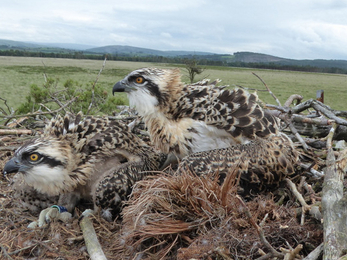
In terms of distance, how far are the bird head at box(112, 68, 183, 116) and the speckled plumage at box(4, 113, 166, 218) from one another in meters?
0.56

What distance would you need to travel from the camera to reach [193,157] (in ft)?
11.6

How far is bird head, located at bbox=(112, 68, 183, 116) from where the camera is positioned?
3949 mm

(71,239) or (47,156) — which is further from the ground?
(47,156)

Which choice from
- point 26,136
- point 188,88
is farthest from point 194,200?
point 26,136

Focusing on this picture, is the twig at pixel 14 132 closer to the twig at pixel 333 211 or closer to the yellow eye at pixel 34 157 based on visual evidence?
the yellow eye at pixel 34 157

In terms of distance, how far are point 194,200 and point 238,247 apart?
559mm

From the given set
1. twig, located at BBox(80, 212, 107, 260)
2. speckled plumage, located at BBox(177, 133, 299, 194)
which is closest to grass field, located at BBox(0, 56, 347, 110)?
speckled plumage, located at BBox(177, 133, 299, 194)

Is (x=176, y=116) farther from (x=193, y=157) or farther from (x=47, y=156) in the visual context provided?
(x=47, y=156)


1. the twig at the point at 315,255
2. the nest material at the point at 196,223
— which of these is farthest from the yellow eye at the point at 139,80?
the twig at the point at 315,255

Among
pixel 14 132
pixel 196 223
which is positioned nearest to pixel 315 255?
pixel 196 223

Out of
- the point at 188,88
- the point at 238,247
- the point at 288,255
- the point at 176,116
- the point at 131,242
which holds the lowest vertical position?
the point at 131,242

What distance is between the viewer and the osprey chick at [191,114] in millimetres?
3773

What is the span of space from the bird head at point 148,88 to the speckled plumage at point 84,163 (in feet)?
1.83

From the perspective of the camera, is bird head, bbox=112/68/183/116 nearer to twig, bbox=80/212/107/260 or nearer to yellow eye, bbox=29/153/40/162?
yellow eye, bbox=29/153/40/162
